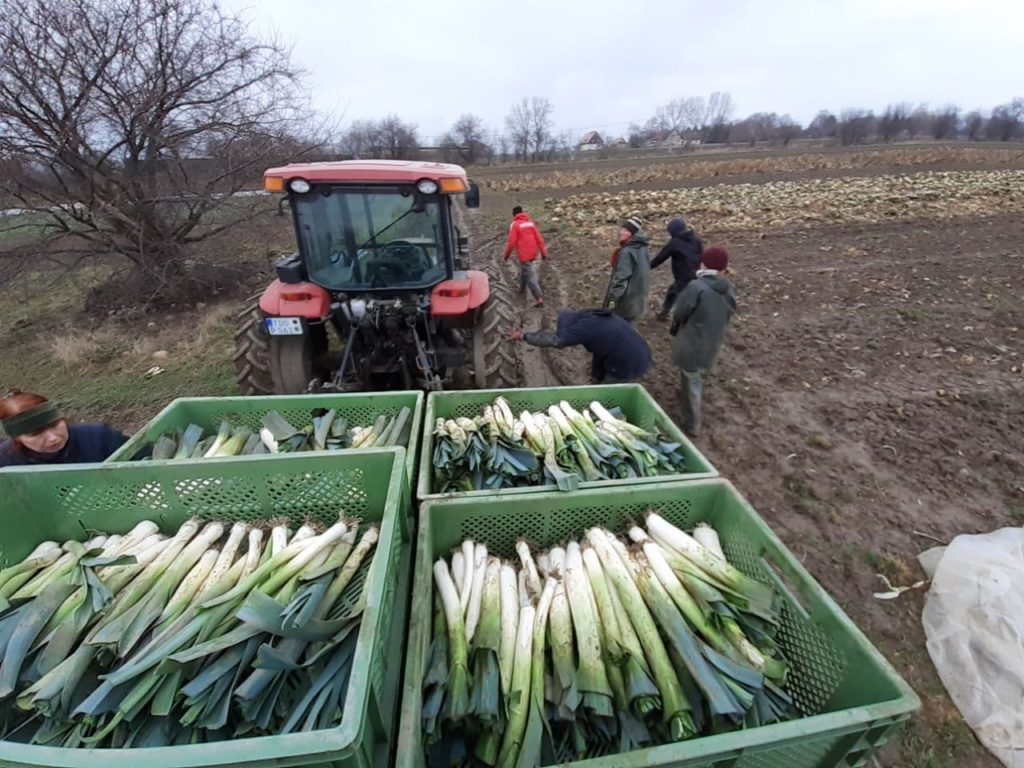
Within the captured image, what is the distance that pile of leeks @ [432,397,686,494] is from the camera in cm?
223

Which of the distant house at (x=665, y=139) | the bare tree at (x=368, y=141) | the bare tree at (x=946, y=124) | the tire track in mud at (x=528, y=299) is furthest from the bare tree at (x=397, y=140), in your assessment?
the bare tree at (x=946, y=124)

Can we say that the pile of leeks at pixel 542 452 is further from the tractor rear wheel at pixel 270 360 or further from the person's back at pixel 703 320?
the tractor rear wheel at pixel 270 360

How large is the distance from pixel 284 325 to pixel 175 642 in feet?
9.06

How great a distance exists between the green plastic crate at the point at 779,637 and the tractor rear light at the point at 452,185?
243 centimetres

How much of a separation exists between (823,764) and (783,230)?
1234cm

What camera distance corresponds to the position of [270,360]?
154 inches

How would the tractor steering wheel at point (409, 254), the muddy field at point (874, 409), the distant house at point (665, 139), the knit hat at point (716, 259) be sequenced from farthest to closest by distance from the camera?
the distant house at point (665, 139)
the tractor steering wheel at point (409, 254)
the knit hat at point (716, 259)
the muddy field at point (874, 409)

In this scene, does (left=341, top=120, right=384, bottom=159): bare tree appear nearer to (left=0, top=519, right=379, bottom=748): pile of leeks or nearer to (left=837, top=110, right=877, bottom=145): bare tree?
(left=0, top=519, right=379, bottom=748): pile of leeks

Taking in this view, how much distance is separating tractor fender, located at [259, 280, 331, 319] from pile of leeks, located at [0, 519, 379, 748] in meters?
2.30

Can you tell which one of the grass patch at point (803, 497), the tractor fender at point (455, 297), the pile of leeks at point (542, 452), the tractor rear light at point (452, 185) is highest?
the tractor rear light at point (452, 185)

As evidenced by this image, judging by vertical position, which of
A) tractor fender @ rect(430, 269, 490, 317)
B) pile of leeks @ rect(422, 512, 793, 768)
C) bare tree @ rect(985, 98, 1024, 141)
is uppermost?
bare tree @ rect(985, 98, 1024, 141)

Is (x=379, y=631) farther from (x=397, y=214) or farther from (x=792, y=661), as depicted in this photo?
(x=397, y=214)

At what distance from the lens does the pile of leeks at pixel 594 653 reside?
4.39 ft

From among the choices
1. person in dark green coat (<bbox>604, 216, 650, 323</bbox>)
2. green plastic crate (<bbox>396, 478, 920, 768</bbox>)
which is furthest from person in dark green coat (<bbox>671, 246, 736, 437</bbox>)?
green plastic crate (<bbox>396, 478, 920, 768</bbox>)
